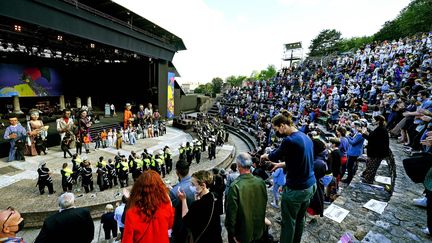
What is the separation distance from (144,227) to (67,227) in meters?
1.08

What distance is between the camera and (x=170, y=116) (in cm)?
2377

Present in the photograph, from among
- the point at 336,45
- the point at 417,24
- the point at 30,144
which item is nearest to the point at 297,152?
the point at 30,144

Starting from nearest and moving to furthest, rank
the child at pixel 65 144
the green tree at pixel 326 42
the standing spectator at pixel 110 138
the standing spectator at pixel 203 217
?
1. the standing spectator at pixel 203 217
2. the child at pixel 65 144
3. the standing spectator at pixel 110 138
4. the green tree at pixel 326 42

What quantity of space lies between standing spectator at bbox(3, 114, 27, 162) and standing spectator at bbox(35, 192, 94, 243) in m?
10.1

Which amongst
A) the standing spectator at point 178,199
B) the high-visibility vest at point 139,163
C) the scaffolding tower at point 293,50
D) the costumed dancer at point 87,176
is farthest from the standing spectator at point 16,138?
the scaffolding tower at point 293,50

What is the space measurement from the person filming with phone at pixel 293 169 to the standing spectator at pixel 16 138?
12.1 m

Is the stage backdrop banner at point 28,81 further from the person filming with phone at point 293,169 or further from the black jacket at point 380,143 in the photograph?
the black jacket at point 380,143

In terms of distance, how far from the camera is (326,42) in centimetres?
5853

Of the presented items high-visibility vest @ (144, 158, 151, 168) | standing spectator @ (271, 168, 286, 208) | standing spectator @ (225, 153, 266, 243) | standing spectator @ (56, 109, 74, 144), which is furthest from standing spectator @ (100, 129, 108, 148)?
standing spectator @ (225, 153, 266, 243)

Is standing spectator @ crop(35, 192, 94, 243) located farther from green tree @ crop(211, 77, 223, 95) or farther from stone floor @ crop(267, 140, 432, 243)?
green tree @ crop(211, 77, 223, 95)

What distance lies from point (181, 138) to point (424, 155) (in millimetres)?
15274

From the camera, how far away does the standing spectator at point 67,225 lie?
2277 millimetres

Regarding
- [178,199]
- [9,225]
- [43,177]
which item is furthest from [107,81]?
[178,199]

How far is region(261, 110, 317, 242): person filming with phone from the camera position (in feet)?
7.56
